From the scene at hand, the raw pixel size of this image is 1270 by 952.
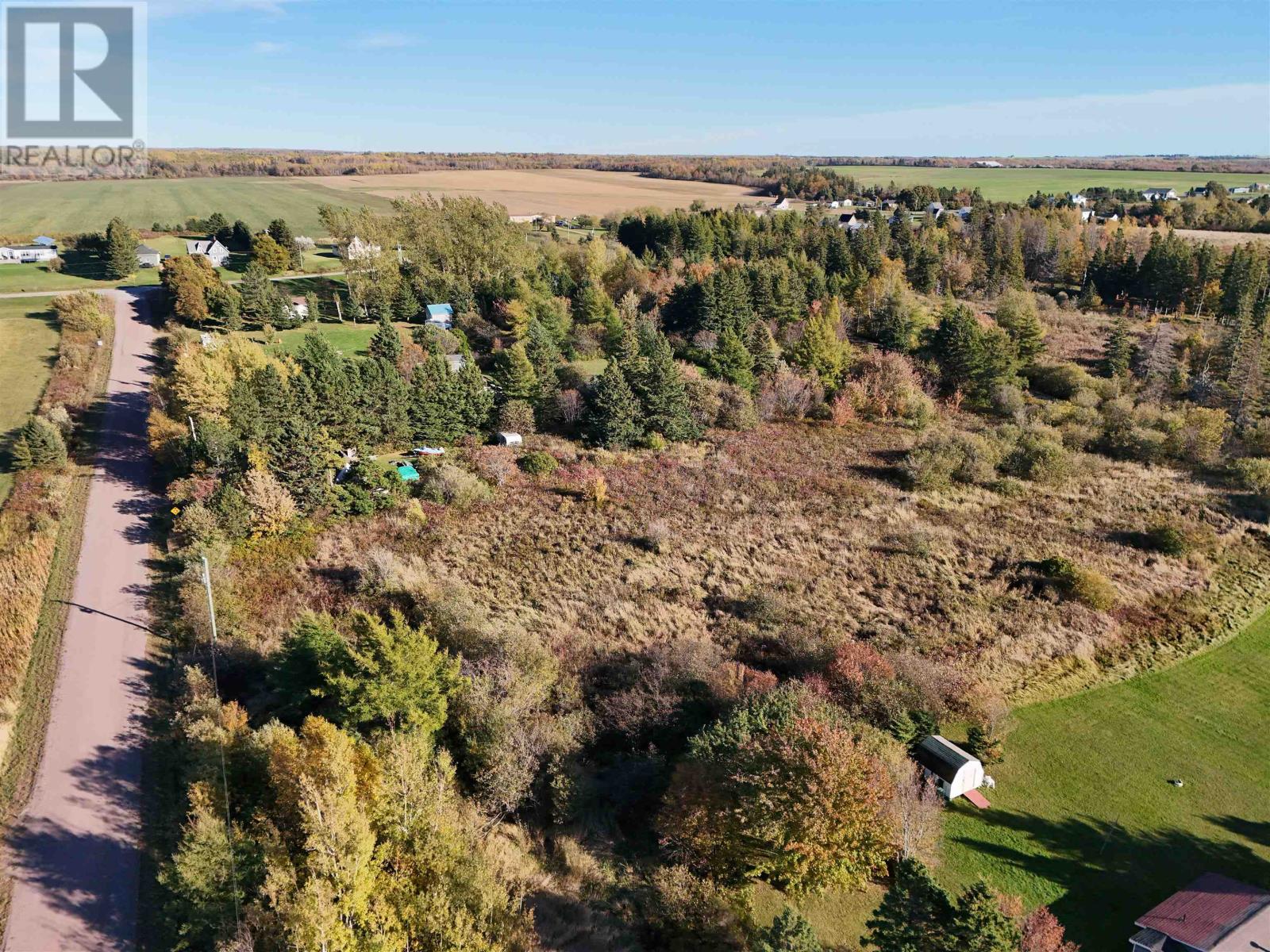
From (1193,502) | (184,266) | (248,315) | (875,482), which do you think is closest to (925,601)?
(875,482)

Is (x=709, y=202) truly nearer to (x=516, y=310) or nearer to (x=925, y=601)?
(x=516, y=310)

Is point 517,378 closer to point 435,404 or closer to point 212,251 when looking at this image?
point 435,404

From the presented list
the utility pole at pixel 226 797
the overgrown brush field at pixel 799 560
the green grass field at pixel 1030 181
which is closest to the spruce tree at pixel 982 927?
the overgrown brush field at pixel 799 560

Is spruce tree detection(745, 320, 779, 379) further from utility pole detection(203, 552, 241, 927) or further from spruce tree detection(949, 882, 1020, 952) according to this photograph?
spruce tree detection(949, 882, 1020, 952)

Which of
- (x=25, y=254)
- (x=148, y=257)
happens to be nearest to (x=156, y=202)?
(x=25, y=254)

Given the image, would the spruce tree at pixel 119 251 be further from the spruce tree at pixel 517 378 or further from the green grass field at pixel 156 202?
the spruce tree at pixel 517 378

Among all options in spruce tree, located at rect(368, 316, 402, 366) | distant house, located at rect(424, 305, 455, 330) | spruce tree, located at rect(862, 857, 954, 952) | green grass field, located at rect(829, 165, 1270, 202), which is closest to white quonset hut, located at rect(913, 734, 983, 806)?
spruce tree, located at rect(862, 857, 954, 952)
